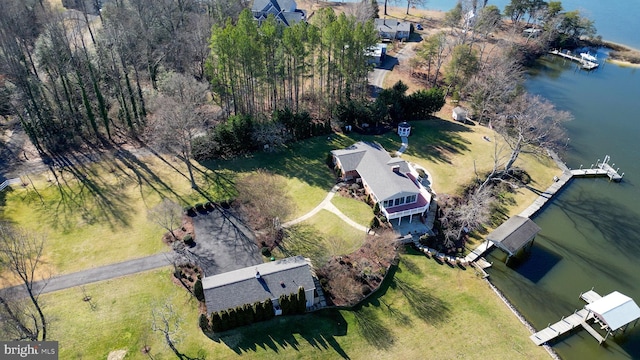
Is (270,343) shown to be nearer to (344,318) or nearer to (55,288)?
(344,318)

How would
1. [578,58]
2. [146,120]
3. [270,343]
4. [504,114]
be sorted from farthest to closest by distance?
[578,58] < [504,114] < [146,120] < [270,343]

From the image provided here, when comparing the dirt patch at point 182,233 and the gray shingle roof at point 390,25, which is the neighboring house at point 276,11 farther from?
the dirt patch at point 182,233

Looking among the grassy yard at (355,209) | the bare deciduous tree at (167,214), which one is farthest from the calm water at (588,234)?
the bare deciduous tree at (167,214)

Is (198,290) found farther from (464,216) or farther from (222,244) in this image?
(464,216)

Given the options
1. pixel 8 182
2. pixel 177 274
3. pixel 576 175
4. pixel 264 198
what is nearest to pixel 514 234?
pixel 576 175

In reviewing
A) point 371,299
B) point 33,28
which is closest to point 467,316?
point 371,299

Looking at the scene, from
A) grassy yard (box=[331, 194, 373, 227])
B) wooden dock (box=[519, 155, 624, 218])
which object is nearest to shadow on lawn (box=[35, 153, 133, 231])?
grassy yard (box=[331, 194, 373, 227])
